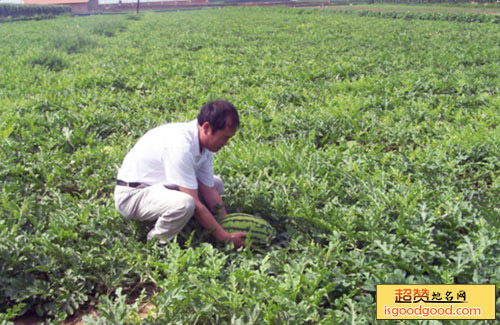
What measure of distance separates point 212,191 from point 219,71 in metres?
6.29

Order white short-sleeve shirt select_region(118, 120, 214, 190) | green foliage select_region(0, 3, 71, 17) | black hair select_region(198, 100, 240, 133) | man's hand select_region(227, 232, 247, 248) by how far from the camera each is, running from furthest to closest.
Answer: green foliage select_region(0, 3, 71, 17) → man's hand select_region(227, 232, 247, 248) → white short-sleeve shirt select_region(118, 120, 214, 190) → black hair select_region(198, 100, 240, 133)

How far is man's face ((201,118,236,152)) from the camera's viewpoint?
3201 mm

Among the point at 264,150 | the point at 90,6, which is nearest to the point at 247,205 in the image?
the point at 264,150

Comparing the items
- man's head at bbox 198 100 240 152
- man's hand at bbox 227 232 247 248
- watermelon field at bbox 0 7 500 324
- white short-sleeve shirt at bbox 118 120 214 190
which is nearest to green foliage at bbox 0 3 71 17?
watermelon field at bbox 0 7 500 324

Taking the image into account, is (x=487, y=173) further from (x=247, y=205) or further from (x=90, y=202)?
(x=90, y=202)

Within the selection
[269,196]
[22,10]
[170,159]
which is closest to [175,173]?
[170,159]

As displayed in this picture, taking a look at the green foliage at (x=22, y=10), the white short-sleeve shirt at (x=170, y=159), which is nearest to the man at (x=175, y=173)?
the white short-sleeve shirt at (x=170, y=159)

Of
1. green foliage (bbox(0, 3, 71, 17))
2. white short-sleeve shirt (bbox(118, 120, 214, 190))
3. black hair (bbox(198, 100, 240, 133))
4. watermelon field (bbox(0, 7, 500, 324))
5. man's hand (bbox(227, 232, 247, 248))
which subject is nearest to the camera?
watermelon field (bbox(0, 7, 500, 324))

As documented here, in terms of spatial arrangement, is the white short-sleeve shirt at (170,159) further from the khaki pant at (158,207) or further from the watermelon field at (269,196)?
the watermelon field at (269,196)

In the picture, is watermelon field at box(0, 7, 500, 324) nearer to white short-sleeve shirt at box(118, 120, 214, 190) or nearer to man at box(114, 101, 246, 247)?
man at box(114, 101, 246, 247)

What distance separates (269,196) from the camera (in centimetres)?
418

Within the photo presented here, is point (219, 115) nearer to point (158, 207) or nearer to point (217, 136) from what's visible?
point (217, 136)

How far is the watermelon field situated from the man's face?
2.71 ft

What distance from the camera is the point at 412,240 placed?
322 cm
